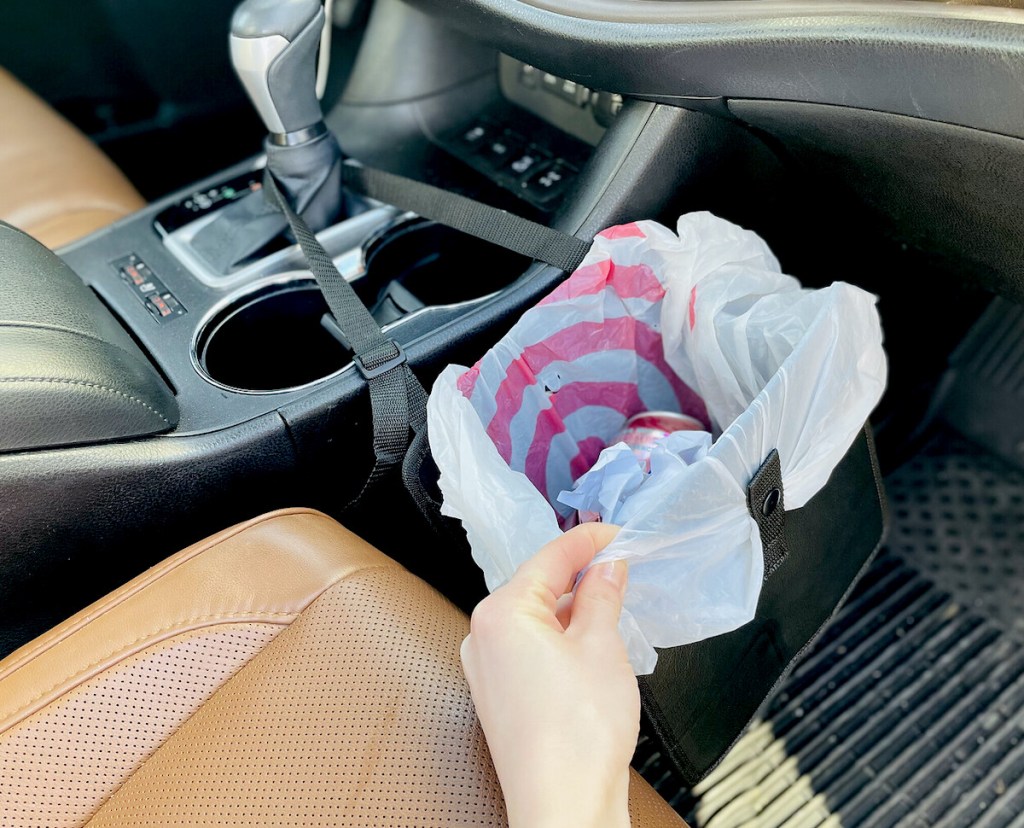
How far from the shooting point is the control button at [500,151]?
110 cm

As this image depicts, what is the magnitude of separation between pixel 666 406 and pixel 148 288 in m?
0.57

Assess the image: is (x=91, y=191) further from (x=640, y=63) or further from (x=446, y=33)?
(x=640, y=63)

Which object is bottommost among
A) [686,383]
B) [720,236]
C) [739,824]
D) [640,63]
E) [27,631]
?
[739,824]

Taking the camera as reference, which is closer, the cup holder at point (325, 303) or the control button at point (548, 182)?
the cup holder at point (325, 303)

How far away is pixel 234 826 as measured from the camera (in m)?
0.60

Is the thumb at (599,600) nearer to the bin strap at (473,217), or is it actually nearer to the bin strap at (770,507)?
the bin strap at (770,507)

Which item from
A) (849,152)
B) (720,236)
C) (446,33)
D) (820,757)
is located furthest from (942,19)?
(820,757)

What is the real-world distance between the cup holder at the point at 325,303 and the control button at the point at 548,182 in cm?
9

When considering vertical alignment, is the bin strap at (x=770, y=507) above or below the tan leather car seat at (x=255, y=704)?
above

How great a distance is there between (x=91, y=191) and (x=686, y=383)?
81cm

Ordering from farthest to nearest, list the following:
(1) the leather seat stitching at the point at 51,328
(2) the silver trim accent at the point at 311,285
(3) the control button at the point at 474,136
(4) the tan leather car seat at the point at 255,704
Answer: (3) the control button at the point at 474,136 < (2) the silver trim accent at the point at 311,285 < (1) the leather seat stitching at the point at 51,328 < (4) the tan leather car seat at the point at 255,704

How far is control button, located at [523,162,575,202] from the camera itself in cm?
104

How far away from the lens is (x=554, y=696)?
500 mm

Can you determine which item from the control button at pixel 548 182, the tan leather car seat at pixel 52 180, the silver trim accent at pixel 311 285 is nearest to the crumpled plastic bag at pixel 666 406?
the silver trim accent at pixel 311 285
